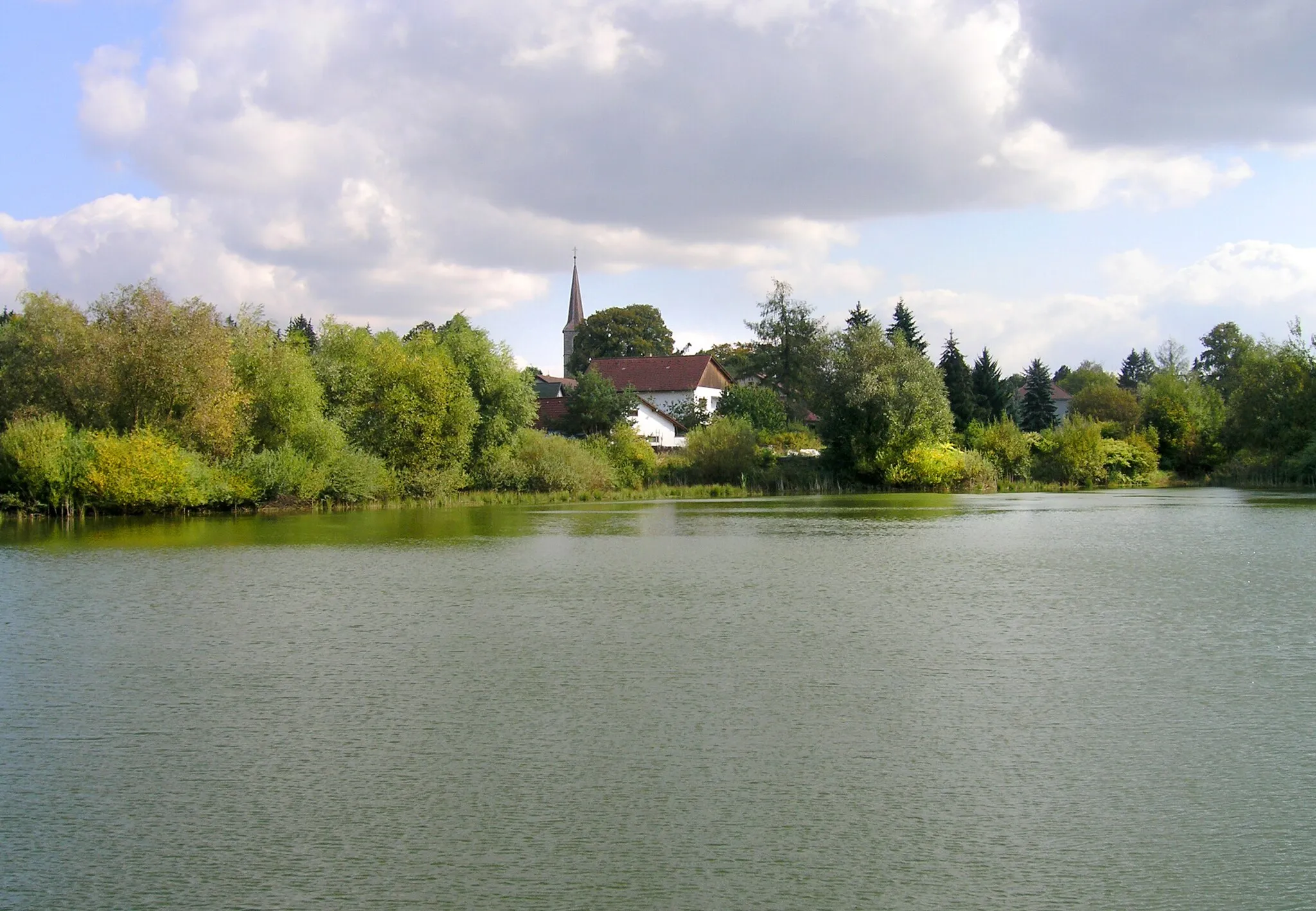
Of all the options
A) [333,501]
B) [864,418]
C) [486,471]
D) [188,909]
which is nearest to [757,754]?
[188,909]

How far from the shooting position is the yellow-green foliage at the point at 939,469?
54875 mm

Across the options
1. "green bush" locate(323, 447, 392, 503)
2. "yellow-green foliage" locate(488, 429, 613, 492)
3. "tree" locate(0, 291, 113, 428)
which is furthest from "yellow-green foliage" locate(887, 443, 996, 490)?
"tree" locate(0, 291, 113, 428)

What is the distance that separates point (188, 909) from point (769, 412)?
62565mm

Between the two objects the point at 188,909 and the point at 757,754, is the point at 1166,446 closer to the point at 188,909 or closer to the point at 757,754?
the point at 757,754

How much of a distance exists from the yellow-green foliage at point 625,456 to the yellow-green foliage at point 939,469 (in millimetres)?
12602

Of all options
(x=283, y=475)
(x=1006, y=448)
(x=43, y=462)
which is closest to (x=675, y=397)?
(x=1006, y=448)

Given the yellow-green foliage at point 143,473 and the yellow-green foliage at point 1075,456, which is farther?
the yellow-green foliage at point 1075,456

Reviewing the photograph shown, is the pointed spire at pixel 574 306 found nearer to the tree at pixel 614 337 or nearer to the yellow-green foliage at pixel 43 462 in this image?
the tree at pixel 614 337

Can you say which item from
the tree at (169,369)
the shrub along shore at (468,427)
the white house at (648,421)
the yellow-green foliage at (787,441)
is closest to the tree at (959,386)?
the shrub along shore at (468,427)

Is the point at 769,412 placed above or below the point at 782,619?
above

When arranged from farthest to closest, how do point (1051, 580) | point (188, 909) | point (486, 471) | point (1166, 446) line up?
point (1166, 446)
point (486, 471)
point (1051, 580)
point (188, 909)

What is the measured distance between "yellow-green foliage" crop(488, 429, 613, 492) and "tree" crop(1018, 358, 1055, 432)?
123ft

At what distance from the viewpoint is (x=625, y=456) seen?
56.4 meters

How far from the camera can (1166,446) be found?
2534 inches
